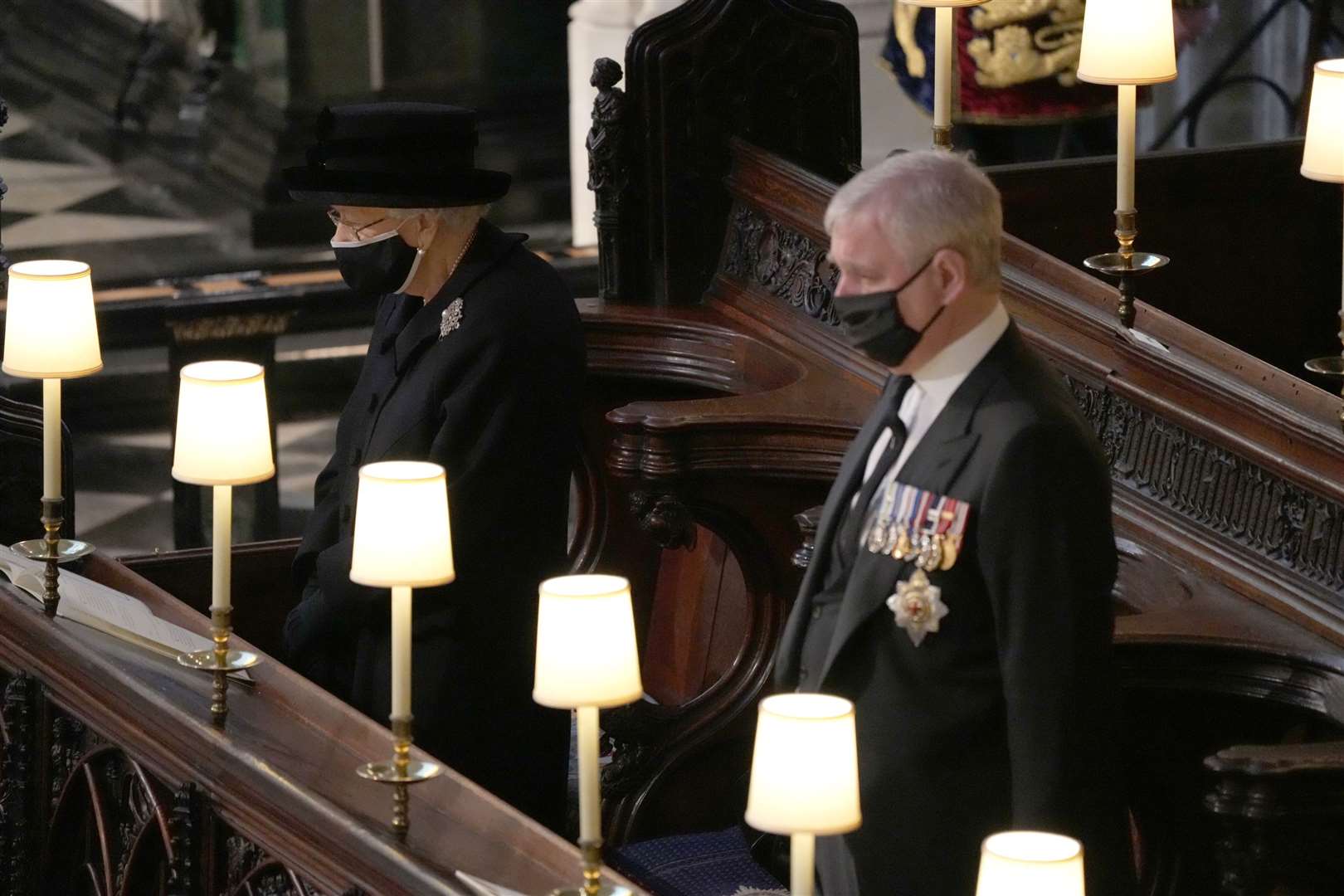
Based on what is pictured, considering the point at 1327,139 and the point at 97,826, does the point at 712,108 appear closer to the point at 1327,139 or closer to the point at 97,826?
the point at 1327,139

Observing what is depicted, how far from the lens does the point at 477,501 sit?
3.62 metres

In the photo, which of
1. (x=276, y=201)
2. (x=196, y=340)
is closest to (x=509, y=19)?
(x=276, y=201)

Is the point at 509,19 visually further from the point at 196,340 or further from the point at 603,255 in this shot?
the point at 603,255

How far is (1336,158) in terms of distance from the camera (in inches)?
132

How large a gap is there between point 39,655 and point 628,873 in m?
1.17

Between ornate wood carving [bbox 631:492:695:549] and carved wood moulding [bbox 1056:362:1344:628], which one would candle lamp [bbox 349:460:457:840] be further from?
ornate wood carving [bbox 631:492:695:549]

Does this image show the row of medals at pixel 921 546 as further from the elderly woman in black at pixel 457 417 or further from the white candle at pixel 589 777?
the elderly woman in black at pixel 457 417

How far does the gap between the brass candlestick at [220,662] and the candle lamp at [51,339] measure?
1.18ft

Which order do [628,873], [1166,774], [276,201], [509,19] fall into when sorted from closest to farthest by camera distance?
1. [1166,774]
2. [628,873]
3. [276,201]
4. [509,19]

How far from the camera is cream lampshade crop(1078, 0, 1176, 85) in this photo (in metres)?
3.74

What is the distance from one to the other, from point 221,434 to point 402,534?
0.46m

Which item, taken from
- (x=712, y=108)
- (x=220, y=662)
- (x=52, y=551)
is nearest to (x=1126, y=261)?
(x=220, y=662)

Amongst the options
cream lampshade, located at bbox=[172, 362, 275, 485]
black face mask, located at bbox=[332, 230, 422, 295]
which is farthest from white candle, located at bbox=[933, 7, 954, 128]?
cream lampshade, located at bbox=[172, 362, 275, 485]

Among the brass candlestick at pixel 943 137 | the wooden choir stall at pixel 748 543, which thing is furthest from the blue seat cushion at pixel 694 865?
the brass candlestick at pixel 943 137
